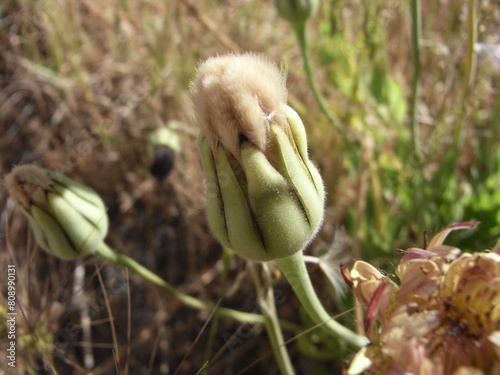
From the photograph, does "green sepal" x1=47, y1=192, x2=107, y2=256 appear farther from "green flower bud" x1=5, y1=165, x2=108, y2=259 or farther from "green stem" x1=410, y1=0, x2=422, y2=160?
"green stem" x1=410, y1=0, x2=422, y2=160

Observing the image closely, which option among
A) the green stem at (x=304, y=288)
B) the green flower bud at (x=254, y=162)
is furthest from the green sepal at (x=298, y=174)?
the green stem at (x=304, y=288)

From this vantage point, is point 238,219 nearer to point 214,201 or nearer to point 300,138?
point 214,201

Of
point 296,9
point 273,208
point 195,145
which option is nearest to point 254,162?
point 273,208

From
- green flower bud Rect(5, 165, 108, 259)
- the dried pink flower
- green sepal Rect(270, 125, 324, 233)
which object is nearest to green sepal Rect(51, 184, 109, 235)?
green flower bud Rect(5, 165, 108, 259)

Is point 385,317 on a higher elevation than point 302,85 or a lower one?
higher

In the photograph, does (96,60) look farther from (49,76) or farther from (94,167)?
(94,167)

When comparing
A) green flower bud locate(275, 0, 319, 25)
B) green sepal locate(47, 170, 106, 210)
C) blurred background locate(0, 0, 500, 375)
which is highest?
green flower bud locate(275, 0, 319, 25)

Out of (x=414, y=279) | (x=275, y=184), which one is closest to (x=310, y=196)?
(x=275, y=184)
